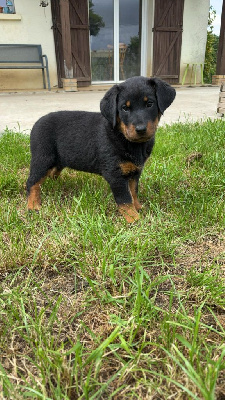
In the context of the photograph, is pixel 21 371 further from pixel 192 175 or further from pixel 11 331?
pixel 192 175

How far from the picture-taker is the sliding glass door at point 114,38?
1188 cm

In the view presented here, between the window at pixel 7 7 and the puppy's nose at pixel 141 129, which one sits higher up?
the window at pixel 7 7

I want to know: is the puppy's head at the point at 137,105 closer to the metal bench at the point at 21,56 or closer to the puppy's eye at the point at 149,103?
the puppy's eye at the point at 149,103

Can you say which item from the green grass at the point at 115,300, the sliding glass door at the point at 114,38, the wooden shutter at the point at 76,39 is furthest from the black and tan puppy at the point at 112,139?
the sliding glass door at the point at 114,38

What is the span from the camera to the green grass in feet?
3.63

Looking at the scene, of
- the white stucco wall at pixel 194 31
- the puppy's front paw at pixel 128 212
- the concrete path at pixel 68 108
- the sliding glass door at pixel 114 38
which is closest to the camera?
the puppy's front paw at pixel 128 212

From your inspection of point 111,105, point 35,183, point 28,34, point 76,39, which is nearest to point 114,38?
point 76,39

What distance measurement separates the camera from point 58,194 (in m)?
2.95

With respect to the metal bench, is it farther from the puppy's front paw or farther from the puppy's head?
the puppy's front paw

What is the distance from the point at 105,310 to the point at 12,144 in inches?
126

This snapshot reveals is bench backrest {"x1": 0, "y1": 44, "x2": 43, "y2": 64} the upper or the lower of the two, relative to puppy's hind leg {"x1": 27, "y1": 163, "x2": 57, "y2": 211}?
upper

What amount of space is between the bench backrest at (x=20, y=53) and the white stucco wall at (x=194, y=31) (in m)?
5.91

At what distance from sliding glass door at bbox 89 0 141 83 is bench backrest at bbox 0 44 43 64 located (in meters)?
2.39

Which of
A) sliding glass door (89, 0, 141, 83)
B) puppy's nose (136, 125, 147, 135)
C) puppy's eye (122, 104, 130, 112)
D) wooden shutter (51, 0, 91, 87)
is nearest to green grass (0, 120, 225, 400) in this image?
puppy's nose (136, 125, 147, 135)
